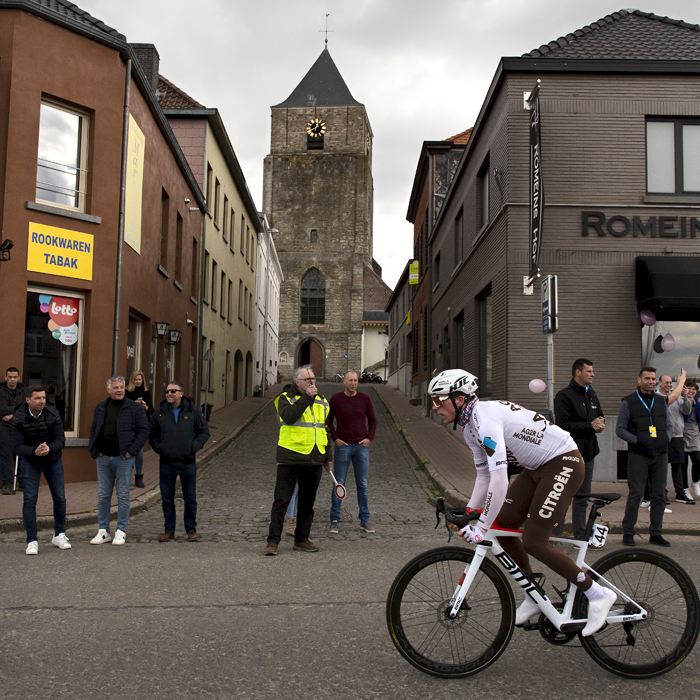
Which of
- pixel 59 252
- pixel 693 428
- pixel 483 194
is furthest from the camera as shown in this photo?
pixel 483 194

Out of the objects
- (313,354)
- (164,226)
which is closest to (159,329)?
(164,226)

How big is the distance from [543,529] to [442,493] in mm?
7596

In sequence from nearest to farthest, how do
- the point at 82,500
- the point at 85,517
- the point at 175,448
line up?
the point at 175,448 → the point at 85,517 → the point at 82,500

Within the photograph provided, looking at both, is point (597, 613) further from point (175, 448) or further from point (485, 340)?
point (485, 340)

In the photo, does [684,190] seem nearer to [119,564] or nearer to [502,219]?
[502,219]

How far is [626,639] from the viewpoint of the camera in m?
3.98

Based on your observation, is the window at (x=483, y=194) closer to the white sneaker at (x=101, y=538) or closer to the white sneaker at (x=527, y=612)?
the white sneaker at (x=101, y=538)

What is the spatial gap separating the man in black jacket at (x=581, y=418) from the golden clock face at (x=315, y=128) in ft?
212

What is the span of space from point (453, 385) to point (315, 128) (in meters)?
68.3

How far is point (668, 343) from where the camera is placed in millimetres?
13203

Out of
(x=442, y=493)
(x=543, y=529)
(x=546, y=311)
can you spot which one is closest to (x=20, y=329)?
(x=442, y=493)

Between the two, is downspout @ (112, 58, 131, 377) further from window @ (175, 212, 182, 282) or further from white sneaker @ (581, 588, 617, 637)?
white sneaker @ (581, 588, 617, 637)

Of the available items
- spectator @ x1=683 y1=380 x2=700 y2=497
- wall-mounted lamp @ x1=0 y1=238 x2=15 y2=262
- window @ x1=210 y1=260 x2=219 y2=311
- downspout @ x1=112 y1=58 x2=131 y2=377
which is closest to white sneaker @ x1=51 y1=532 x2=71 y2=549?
wall-mounted lamp @ x1=0 y1=238 x2=15 y2=262

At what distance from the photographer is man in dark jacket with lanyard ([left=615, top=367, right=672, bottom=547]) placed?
25.3 feet
